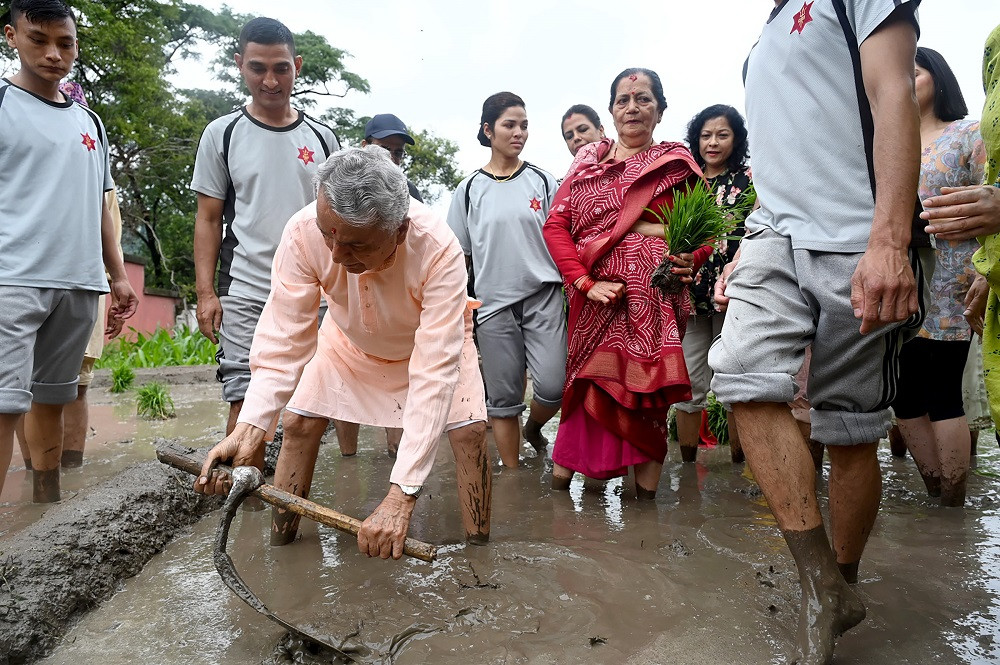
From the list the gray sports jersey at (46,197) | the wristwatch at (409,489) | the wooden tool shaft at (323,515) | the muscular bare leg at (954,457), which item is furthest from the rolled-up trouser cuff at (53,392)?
the muscular bare leg at (954,457)

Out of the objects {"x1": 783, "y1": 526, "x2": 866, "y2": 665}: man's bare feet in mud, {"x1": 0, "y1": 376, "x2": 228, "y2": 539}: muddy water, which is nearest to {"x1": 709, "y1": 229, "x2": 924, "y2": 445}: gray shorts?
{"x1": 783, "y1": 526, "x2": 866, "y2": 665}: man's bare feet in mud

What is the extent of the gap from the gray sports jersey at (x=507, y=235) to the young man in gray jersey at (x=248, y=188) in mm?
1073

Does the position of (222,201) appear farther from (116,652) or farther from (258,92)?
(116,652)

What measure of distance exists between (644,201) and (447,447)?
2.18 m

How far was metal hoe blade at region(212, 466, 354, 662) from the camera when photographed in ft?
7.13

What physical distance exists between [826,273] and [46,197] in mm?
3100

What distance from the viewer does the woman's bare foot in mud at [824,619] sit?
6.35 ft

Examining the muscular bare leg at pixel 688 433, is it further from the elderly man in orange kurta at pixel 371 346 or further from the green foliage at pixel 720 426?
the elderly man in orange kurta at pixel 371 346

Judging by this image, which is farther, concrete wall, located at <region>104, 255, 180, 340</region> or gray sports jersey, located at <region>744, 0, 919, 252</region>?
concrete wall, located at <region>104, 255, 180, 340</region>

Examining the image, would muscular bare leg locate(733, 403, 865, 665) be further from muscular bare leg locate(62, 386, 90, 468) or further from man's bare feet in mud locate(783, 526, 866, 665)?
muscular bare leg locate(62, 386, 90, 468)

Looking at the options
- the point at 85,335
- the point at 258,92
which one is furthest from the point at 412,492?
the point at 258,92

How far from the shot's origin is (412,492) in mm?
2492

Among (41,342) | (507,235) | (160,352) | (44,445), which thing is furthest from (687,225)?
(160,352)

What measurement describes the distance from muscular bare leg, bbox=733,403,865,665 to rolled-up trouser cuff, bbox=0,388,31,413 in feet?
8.66
